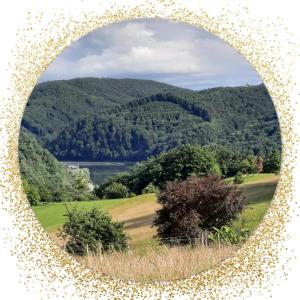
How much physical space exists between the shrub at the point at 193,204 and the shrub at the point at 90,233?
0.42 m

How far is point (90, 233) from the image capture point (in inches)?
229

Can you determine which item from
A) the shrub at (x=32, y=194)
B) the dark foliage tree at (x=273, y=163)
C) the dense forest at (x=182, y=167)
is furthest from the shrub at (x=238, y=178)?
the shrub at (x=32, y=194)

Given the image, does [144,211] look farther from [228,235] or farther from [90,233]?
[228,235]

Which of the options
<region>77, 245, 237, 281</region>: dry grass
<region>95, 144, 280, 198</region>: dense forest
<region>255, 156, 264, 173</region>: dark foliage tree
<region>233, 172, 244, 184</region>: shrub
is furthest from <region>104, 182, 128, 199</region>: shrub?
<region>255, 156, 264, 173</region>: dark foliage tree

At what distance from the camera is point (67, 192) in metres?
5.75

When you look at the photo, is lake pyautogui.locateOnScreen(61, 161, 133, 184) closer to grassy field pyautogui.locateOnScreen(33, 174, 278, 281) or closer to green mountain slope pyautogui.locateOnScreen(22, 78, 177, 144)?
grassy field pyautogui.locateOnScreen(33, 174, 278, 281)

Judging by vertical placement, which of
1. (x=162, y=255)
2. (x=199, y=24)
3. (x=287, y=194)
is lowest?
(x=162, y=255)

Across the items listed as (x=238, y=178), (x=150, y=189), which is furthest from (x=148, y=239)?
(x=238, y=178)

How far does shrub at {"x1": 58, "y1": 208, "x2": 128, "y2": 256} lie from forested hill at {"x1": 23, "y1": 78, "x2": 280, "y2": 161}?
24.3 inches

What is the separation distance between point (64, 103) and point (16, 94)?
1.91 feet

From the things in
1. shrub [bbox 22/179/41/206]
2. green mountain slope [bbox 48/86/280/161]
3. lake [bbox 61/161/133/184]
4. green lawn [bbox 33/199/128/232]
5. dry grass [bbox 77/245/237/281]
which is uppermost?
green mountain slope [bbox 48/86/280/161]

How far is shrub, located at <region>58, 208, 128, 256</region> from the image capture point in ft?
19.1

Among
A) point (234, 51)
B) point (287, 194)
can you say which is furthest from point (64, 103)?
point (287, 194)

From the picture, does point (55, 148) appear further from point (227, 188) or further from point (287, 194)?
point (287, 194)
